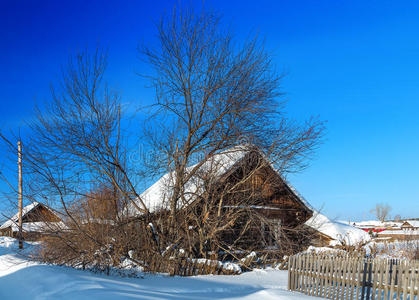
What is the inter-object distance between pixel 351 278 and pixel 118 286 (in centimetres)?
598

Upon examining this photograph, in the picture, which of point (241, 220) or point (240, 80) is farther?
point (241, 220)

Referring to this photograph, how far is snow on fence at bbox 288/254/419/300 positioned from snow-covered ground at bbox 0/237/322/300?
36.3 inches

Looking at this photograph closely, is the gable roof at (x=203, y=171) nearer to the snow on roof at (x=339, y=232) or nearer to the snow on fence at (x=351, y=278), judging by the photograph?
the snow on fence at (x=351, y=278)

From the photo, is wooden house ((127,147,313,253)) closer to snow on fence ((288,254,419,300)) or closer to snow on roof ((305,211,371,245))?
snow on fence ((288,254,419,300))

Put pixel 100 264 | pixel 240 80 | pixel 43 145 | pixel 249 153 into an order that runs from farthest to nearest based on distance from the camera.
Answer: pixel 249 153
pixel 240 80
pixel 43 145
pixel 100 264

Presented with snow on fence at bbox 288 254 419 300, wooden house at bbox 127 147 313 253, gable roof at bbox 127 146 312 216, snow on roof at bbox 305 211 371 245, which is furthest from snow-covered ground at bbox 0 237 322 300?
snow on roof at bbox 305 211 371 245

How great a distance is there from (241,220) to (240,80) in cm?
593

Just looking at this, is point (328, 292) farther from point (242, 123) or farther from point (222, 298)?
point (242, 123)

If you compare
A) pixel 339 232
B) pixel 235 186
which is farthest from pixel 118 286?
pixel 339 232

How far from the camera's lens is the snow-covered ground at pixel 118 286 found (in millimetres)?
7211

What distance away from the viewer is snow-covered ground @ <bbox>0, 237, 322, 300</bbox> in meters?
7.21

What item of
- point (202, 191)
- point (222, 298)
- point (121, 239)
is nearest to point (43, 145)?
point (121, 239)

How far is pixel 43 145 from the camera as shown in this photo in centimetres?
1270

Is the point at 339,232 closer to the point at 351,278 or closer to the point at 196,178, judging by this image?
the point at 196,178
